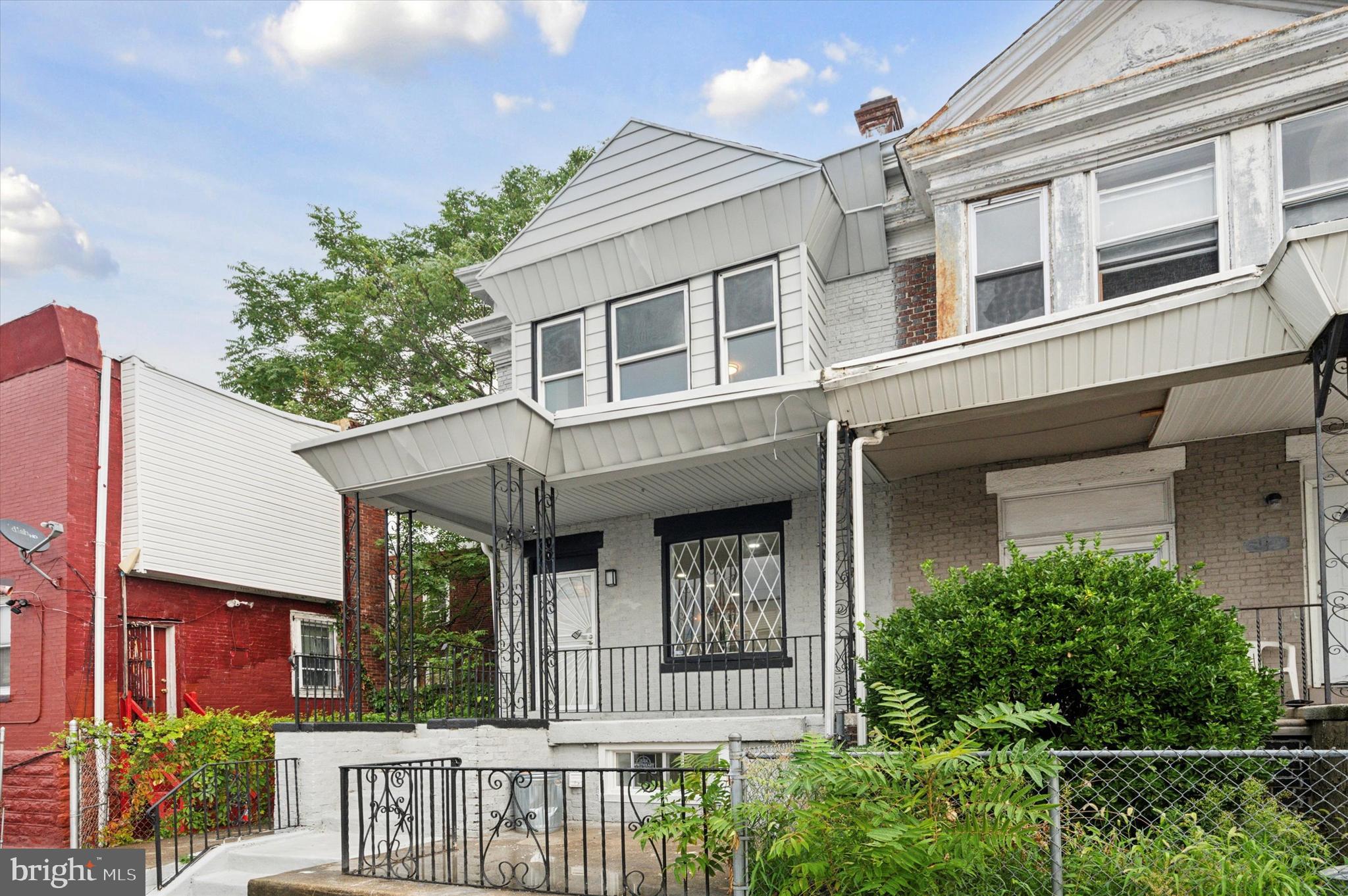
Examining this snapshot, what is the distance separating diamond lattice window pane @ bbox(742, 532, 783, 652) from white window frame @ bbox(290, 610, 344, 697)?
769 centimetres

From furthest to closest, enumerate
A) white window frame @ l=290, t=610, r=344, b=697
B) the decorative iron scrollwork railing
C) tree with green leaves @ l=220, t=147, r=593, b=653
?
tree with green leaves @ l=220, t=147, r=593, b=653 < white window frame @ l=290, t=610, r=344, b=697 < the decorative iron scrollwork railing

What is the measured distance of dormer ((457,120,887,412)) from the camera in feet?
34.7

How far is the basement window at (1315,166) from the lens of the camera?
318 inches

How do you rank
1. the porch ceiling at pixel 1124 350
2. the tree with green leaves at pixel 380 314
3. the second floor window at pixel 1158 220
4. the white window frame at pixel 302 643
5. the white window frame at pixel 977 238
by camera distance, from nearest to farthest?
the porch ceiling at pixel 1124 350, the second floor window at pixel 1158 220, the white window frame at pixel 977 238, the white window frame at pixel 302 643, the tree with green leaves at pixel 380 314

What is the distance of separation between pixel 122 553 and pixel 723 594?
8238 millimetres

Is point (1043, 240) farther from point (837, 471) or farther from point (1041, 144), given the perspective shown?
point (837, 471)

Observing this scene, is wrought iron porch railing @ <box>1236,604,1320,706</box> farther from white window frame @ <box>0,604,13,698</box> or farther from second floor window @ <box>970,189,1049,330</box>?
white window frame @ <box>0,604,13,698</box>

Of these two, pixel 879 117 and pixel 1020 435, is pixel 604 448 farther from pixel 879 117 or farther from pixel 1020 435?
pixel 879 117

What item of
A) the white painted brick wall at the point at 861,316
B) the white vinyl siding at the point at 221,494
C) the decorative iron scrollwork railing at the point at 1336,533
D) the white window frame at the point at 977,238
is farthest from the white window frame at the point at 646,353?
the decorative iron scrollwork railing at the point at 1336,533

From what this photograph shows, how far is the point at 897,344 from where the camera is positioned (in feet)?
34.6

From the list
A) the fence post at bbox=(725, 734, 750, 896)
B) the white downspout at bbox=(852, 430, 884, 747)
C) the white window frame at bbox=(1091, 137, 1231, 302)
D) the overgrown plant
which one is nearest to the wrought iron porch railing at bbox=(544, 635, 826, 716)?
the white downspout at bbox=(852, 430, 884, 747)

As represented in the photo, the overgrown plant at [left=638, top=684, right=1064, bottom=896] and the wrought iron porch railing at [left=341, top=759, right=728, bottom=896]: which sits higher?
the overgrown plant at [left=638, top=684, right=1064, bottom=896]

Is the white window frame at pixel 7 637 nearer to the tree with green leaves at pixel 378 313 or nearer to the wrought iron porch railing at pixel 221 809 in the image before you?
the wrought iron porch railing at pixel 221 809

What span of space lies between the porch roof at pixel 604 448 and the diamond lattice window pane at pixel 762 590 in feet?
1.99
